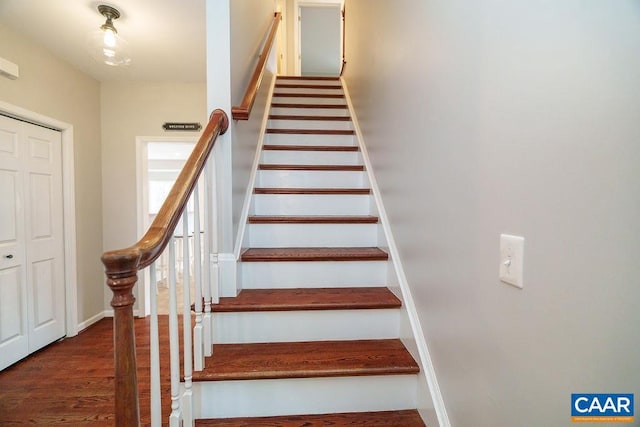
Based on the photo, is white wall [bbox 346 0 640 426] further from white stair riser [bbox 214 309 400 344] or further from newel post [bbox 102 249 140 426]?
newel post [bbox 102 249 140 426]

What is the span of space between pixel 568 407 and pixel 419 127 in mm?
1046

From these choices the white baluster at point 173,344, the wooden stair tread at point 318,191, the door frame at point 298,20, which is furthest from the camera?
the door frame at point 298,20

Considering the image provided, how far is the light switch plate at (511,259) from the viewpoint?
682mm

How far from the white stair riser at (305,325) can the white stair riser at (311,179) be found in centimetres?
110

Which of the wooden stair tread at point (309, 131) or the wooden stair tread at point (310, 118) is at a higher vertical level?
the wooden stair tread at point (310, 118)

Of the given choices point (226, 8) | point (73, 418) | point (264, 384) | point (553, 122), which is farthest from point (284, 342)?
point (226, 8)

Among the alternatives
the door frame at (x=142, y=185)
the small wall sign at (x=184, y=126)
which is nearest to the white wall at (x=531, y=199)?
the small wall sign at (x=184, y=126)

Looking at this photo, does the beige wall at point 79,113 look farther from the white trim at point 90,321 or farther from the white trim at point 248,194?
the white trim at point 248,194

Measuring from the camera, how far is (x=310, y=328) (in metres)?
1.41

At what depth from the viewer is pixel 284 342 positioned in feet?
4.57

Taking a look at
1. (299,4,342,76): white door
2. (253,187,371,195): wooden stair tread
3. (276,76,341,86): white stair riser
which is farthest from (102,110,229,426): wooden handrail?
(299,4,342,76): white door

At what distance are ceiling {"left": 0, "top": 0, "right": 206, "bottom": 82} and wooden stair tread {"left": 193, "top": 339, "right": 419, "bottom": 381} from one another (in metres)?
2.42

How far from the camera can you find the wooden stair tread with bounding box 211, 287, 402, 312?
1375mm

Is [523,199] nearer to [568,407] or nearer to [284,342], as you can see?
[568,407]
